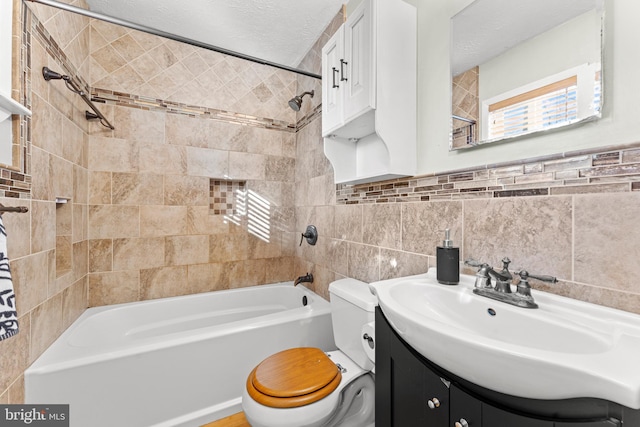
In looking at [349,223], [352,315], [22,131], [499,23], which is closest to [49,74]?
[22,131]

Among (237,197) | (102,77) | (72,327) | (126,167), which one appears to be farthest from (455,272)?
(102,77)

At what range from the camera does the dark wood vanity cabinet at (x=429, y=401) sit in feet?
1.59

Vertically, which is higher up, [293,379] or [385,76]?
[385,76]

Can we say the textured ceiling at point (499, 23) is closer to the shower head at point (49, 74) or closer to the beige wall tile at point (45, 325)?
the shower head at point (49, 74)

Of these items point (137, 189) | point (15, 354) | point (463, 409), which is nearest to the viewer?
point (463, 409)

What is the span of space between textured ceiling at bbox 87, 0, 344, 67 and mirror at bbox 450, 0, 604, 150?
1230 mm

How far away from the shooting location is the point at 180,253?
221 centimetres

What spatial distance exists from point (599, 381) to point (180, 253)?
240cm

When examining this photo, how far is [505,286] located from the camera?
82 centimetres

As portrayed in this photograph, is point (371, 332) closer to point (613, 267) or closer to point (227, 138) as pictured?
point (613, 267)

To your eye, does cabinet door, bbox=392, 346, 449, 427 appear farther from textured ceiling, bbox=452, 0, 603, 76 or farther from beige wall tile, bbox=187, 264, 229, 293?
beige wall tile, bbox=187, 264, 229, 293

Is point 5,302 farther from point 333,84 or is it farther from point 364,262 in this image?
point 333,84

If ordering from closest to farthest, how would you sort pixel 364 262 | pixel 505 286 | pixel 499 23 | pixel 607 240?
pixel 607 240, pixel 505 286, pixel 499 23, pixel 364 262

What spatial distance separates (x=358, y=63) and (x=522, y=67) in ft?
2.35
